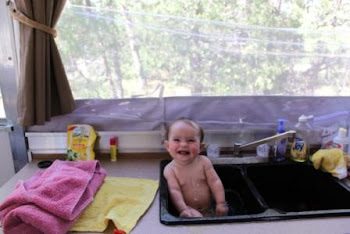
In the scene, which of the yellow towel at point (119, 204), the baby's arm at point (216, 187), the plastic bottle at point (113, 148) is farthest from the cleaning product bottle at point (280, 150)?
the plastic bottle at point (113, 148)

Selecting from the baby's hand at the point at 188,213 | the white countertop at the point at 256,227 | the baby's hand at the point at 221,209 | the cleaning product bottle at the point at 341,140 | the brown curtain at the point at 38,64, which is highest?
the brown curtain at the point at 38,64

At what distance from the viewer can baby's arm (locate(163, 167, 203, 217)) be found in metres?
1.01

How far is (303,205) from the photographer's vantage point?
126 cm

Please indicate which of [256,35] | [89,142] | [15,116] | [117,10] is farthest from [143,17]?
[15,116]

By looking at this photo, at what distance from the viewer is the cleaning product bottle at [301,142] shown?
1.25m

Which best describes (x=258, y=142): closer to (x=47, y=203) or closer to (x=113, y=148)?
(x=113, y=148)

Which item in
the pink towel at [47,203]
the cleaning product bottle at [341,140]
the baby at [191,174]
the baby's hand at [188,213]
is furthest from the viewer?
the cleaning product bottle at [341,140]

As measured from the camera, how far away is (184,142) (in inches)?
43.4

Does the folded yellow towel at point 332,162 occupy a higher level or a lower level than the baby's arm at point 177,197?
higher

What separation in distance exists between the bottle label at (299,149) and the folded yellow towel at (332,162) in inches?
2.3

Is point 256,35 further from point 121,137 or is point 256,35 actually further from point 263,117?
point 121,137

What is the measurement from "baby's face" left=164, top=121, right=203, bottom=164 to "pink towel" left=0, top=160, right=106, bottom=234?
32 cm

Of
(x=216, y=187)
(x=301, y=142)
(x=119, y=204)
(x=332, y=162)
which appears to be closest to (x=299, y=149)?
(x=301, y=142)

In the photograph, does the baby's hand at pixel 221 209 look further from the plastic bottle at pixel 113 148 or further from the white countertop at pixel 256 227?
the plastic bottle at pixel 113 148
